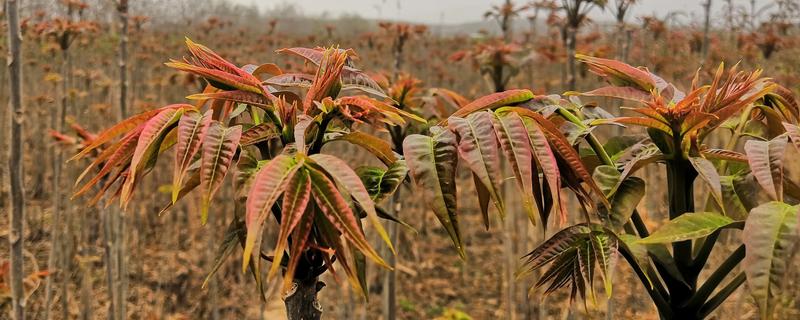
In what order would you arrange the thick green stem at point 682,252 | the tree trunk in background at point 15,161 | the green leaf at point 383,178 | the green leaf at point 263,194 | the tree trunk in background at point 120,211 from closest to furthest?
the green leaf at point 263,194
the green leaf at point 383,178
the thick green stem at point 682,252
the tree trunk in background at point 15,161
the tree trunk in background at point 120,211

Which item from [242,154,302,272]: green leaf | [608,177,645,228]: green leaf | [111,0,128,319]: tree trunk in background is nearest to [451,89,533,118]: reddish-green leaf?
[608,177,645,228]: green leaf

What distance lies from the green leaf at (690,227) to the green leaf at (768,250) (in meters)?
0.08

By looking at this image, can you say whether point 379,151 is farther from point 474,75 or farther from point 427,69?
point 474,75

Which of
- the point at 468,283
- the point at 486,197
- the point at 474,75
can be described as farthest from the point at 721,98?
the point at 474,75

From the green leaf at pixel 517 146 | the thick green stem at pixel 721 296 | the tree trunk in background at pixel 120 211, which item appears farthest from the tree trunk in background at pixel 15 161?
the thick green stem at pixel 721 296

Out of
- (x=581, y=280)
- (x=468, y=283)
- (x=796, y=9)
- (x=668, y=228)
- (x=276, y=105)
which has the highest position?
(x=796, y=9)

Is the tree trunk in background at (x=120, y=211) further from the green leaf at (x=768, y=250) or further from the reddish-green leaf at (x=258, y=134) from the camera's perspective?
the green leaf at (x=768, y=250)

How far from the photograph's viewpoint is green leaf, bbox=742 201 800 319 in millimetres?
681

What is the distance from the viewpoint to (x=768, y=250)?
0.70 meters

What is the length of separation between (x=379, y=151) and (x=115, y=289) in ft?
7.03

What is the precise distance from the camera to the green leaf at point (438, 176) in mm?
790

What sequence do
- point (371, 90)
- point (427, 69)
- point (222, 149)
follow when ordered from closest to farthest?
point (222, 149)
point (371, 90)
point (427, 69)

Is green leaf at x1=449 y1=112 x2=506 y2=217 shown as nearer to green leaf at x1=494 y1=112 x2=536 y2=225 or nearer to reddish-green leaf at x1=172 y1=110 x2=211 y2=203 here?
green leaf at x1=494 y1=112 x2=536 y2=225

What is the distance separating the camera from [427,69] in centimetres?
922
